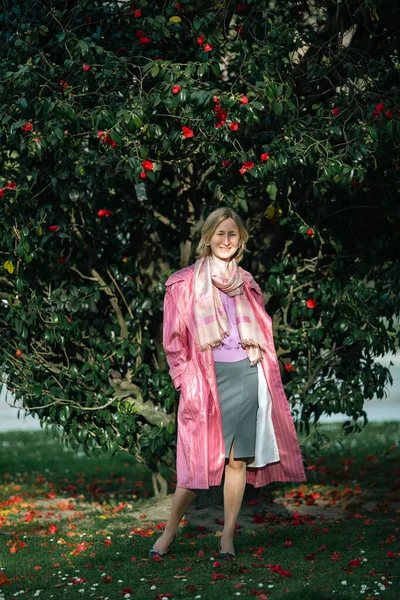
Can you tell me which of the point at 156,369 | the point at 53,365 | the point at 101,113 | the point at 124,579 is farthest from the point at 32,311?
the point at 124,579

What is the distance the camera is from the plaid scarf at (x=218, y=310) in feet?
15.3

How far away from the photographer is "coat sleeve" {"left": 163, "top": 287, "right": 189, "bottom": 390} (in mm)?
4742

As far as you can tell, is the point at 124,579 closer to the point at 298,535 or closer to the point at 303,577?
the point at 303,577

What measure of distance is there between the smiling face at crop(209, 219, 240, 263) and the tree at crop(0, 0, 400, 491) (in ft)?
1.33

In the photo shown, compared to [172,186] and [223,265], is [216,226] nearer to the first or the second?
[223,265]

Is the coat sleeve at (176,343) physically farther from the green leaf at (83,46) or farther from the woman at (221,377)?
the green leaf at (83,46)

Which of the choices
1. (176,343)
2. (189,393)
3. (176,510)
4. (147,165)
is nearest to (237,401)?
(189,393)

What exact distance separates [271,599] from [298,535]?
146 cm

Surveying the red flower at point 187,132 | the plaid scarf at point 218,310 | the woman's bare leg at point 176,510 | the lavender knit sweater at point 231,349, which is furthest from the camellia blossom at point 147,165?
the woman's bare leg at point 176,510

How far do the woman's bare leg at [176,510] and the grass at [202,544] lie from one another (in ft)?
0.32

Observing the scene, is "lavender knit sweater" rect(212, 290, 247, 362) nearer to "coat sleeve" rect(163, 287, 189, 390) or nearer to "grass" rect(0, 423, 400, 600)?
"coat sleeve" rect(163, 287, 189, 390)

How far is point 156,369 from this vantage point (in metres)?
6.21

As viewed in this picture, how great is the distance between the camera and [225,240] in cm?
480

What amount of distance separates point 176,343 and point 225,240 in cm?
62
